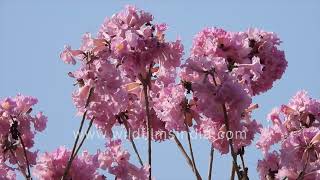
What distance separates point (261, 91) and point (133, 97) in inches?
40.7

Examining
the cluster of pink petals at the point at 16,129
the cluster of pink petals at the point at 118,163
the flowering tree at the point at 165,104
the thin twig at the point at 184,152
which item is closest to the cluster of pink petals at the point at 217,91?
the flowering tree at the point at 165,104

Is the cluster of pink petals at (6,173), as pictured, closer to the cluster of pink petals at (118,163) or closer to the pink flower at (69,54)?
the cluster of pink petals at (118,163)

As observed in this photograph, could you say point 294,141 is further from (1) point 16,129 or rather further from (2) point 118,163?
(1) point 16,129

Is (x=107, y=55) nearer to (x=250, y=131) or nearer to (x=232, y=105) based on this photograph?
(x=232, y=105)

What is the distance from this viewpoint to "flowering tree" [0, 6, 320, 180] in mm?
4070

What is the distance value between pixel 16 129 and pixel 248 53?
6.27 ft

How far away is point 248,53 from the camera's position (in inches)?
177

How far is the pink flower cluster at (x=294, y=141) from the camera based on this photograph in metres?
4.13

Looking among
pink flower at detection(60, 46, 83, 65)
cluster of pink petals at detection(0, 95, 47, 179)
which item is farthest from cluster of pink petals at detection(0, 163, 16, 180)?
pink flower at detection(60, 46, 83, 65)

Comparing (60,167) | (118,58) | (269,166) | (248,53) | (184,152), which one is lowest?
(60,167)

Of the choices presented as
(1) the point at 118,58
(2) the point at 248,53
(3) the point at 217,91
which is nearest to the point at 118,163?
(1) the point at 118,58

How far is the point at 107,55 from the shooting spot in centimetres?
424

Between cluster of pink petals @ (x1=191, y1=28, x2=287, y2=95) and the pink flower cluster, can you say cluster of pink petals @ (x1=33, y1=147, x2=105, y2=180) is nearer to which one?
cluster of pink petals @ (x1=191, y1=28, x2=287, y2=95)

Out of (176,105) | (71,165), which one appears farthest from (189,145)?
(71,165)
